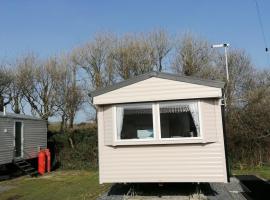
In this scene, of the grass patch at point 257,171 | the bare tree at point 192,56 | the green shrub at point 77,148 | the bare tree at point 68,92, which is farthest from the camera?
the bare tree at point 68,92

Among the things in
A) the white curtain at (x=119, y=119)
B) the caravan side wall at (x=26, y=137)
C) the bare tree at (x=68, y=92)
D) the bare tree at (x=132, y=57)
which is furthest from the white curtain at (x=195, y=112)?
the bare tree at (x=68, y=92)

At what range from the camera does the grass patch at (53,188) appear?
9609 mm

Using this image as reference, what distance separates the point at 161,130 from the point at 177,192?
1.94m

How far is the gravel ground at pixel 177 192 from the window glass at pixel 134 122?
5.11 ft

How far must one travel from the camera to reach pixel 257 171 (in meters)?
13.3

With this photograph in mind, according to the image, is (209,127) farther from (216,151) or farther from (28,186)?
(28,186)

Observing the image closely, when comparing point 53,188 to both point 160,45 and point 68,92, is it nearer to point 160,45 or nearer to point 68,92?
point 68,92

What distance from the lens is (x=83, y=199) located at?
8891 mm

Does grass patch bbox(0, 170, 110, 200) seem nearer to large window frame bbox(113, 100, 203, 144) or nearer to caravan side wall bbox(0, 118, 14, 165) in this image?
caravan side wall bbox(0, 118, 14, 165)

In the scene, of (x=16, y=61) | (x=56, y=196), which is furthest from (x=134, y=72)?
Result: (x=56, y=196)

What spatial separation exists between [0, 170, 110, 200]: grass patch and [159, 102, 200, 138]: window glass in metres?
2.75

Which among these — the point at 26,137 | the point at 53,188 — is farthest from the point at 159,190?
the point at 26,137

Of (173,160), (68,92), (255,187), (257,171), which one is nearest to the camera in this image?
(173,160)

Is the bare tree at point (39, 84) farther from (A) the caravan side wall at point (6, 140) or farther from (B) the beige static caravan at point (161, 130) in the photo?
(B) the beige static caravan at point (161, 130)
